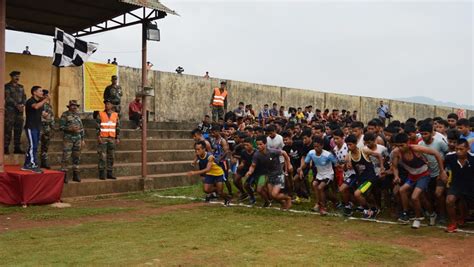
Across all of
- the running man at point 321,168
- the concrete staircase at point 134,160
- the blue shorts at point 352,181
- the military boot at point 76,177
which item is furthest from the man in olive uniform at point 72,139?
the blue shorts at point 352,181

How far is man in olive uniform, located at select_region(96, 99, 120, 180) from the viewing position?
11812 millimetres

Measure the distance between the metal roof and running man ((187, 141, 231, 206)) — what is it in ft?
12.7

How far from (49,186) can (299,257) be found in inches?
243

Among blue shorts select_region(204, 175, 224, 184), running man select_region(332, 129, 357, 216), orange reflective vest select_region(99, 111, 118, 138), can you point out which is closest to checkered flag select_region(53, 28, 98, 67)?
orange reflective vest select_region(99, 111, 118, 138)

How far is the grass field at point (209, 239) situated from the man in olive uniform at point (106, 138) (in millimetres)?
2143

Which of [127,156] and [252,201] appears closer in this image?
[252,201]

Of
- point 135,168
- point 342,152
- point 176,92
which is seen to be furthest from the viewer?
point 176,92

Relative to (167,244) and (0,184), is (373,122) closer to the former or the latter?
(167,244)

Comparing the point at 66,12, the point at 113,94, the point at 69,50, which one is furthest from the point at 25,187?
the point at 66,12

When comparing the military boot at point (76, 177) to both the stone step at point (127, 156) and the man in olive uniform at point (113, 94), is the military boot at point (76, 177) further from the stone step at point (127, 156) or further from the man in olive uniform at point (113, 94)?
the man in olive uniform at point (113, 94)

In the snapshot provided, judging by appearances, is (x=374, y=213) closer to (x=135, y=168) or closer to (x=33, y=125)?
(x=135, y=168)

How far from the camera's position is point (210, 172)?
1038cm

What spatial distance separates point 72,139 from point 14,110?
65.0 inches

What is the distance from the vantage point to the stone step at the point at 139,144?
1255 cm
